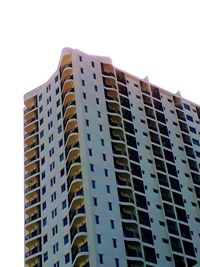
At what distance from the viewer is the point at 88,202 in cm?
7544

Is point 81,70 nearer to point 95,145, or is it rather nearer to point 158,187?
point 95,145

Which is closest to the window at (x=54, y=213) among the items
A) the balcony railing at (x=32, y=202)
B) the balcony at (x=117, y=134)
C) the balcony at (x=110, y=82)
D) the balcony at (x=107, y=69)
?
the balcony railing at (x=32, y=202)

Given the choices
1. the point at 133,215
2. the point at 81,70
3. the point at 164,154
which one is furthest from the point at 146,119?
the point at 133,215

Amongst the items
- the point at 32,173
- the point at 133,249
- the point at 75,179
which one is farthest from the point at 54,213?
the point at 133,249

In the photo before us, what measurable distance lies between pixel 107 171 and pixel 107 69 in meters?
21.7

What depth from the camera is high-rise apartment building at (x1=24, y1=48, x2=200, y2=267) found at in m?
75.5

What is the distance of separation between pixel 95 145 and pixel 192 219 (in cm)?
1815

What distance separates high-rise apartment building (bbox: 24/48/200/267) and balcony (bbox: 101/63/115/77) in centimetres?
23

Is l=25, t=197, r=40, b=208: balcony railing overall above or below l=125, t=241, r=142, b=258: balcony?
above

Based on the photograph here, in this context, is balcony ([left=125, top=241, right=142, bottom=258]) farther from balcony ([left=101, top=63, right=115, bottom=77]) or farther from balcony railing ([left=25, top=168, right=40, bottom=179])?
balcony ([left=101, top=63, right=115, bottom=77])

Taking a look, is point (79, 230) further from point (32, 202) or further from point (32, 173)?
point (32, 173)

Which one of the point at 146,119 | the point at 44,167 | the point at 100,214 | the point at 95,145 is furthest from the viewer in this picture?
the point at 146,119

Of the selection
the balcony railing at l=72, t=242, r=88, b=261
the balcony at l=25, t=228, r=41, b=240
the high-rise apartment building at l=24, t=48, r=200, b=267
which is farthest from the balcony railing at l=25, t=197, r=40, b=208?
the balcony railing at l=72, t=242, r=88, b=261

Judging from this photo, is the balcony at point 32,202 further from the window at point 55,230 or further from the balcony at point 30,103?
the balcony at point 30,103
